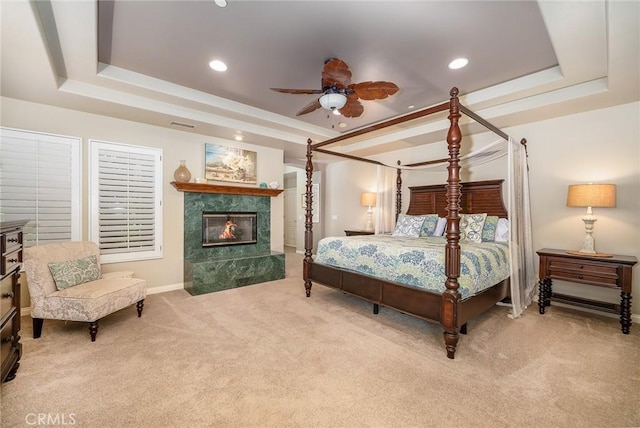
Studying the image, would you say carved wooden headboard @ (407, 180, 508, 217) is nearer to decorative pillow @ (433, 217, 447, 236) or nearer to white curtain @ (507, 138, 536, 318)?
decorative pillow @ (433, 217, 447, 236)

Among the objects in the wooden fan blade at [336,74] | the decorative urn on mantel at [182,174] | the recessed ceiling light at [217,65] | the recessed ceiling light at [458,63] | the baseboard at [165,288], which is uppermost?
the recessed ceiling light at [217,65]

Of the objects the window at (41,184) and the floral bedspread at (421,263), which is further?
the window at (41,184)

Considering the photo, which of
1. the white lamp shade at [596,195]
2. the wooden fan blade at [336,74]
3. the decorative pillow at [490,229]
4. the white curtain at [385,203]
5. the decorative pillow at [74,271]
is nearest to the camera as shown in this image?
the wooden fan blade at [336,74]

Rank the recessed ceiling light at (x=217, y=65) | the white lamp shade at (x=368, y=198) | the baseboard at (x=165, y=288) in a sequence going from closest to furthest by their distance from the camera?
the recessed ceiling light at (x=217, y=65) → the baseboard at (x=165, y=288) → the white lamp shade at (x=368, y=198)

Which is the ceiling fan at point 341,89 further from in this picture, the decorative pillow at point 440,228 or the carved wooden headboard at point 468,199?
the decorative pillow at point 440,228

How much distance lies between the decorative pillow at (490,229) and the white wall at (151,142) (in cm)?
409

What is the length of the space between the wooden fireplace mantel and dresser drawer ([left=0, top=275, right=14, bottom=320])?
100 inches

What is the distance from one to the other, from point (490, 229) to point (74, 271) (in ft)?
17.5

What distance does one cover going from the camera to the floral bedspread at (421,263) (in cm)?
271

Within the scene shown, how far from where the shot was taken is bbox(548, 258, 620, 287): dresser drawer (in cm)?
308

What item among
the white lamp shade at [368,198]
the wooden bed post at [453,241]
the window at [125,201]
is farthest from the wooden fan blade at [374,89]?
the white lamp shade at [368,198]

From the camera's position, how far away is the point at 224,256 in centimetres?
500

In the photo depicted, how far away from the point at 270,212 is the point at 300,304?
2442 millimetres

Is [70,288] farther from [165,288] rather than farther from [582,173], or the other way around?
[582,173]
